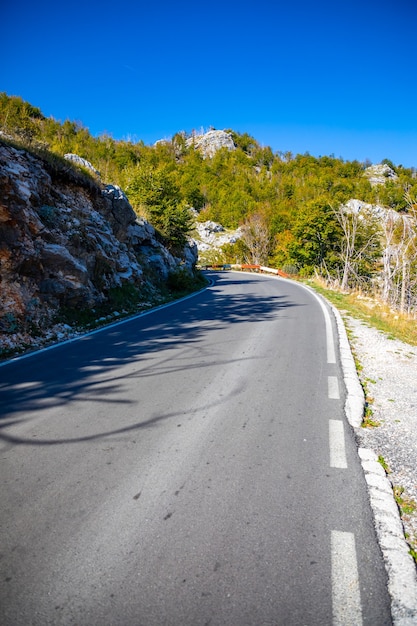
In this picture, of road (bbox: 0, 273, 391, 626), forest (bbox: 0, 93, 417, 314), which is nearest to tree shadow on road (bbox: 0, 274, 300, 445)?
road (bbox: 0, 273, 391, 626)

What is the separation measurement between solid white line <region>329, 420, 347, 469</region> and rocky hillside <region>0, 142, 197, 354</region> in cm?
595

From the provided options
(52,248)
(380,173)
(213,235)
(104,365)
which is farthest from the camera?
(380,173)

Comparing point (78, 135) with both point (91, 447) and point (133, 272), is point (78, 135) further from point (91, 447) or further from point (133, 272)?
point (91, 447)

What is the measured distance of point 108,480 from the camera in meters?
2.81

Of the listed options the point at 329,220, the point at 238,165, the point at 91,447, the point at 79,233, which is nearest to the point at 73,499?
the point at 91,447

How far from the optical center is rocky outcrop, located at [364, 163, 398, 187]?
123 m

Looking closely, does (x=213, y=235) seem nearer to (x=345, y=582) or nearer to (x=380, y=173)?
(x=345, y=582)

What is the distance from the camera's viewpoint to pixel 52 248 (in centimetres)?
952

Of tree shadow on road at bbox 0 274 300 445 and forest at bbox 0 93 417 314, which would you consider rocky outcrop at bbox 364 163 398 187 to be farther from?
tree shadow on road at bbox 0 274 300 445

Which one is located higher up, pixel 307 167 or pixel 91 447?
pixel 307 167

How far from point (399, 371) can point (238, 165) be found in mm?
127448

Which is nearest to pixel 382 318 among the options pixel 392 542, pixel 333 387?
pixel 333 387

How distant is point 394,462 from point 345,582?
1598mm

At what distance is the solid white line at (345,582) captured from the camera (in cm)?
178
